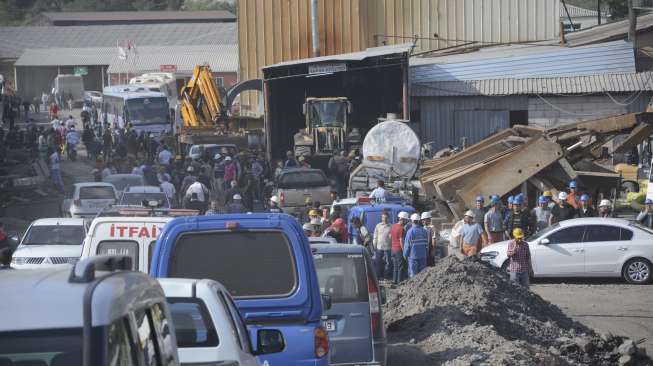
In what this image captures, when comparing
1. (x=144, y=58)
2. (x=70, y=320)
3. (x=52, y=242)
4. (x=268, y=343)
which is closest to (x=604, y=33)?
(x=52, y=242)

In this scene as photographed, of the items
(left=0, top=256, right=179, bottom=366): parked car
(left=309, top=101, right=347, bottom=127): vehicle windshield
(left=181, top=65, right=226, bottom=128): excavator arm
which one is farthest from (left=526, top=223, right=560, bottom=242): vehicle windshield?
(left=181, top=65, right=226, bottom=128): excavator arm

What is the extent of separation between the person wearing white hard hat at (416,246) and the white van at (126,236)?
759 cm

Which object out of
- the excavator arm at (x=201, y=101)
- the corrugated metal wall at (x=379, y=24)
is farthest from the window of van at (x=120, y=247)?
the corrugated metal wall at (x=379, y=24)

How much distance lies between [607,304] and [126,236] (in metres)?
9.56

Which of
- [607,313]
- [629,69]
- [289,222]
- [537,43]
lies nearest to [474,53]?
[537,43]

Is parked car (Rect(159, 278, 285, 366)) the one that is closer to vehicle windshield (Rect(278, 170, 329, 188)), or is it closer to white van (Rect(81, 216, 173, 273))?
white van (Rect(81, 216, 173, 273))

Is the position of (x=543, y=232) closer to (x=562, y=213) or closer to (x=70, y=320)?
(x=562, y=213)

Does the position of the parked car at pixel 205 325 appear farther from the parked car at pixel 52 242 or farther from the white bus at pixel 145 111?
the white bus at pixel 145 111

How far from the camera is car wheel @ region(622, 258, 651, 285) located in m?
21.2

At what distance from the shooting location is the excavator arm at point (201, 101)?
48188mm

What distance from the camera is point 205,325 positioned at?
768 cm

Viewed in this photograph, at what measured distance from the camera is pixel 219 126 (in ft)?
153

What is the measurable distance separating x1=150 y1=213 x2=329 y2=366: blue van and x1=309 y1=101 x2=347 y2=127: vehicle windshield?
30.1 metres

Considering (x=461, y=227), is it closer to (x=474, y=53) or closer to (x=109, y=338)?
(x=109, y=338)
